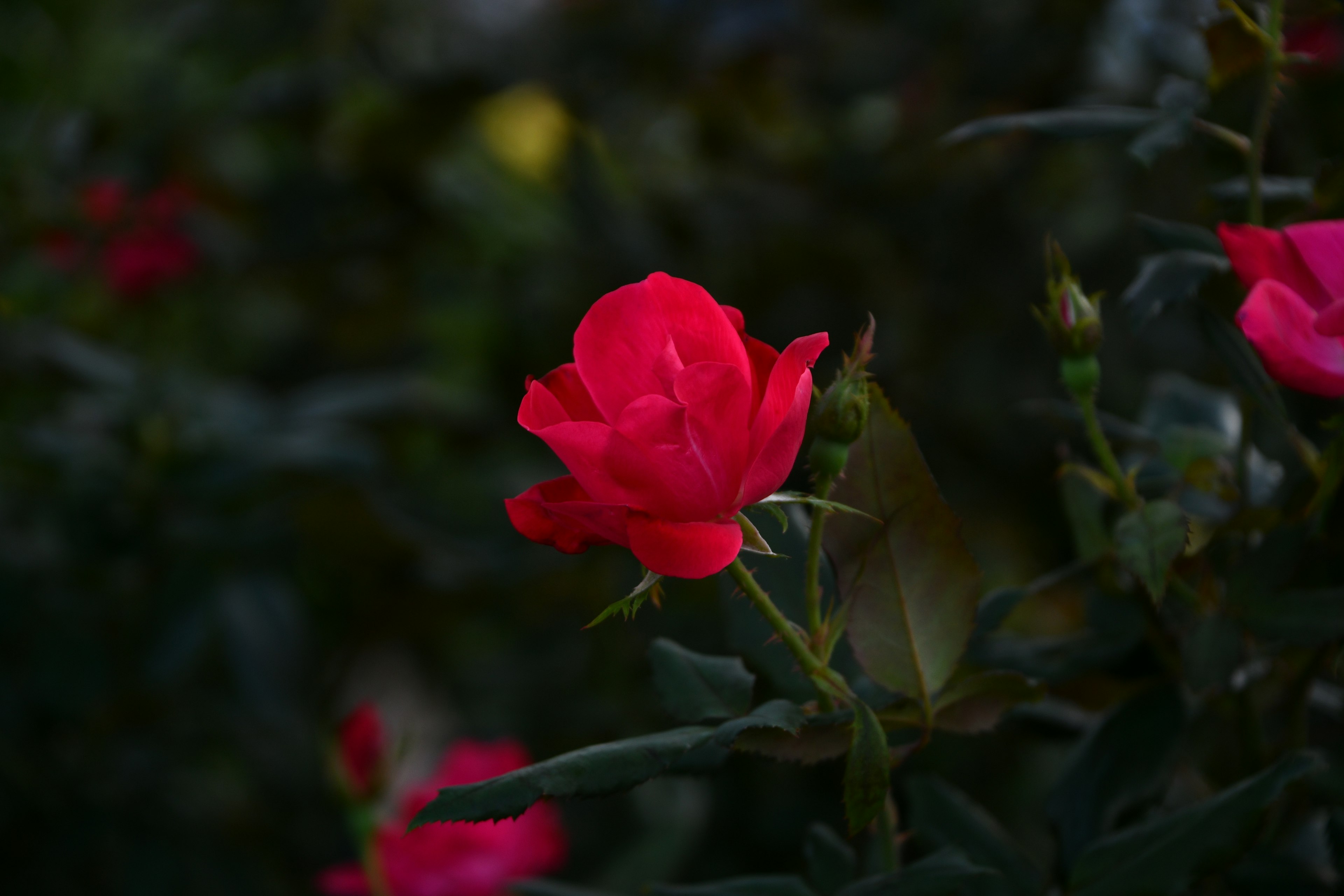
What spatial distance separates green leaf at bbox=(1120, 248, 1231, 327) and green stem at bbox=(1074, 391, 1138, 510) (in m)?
0.04

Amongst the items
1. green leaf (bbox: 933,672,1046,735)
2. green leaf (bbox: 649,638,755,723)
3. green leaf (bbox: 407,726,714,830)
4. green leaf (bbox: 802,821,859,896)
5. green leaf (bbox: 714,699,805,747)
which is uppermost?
green leaf (bbox: 407,726,714,830)

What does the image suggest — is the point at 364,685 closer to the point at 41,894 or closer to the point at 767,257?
the point at 41,894

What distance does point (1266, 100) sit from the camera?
0.40m

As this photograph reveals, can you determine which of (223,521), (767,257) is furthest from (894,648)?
(767,257)

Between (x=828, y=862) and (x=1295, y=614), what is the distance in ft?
0.65

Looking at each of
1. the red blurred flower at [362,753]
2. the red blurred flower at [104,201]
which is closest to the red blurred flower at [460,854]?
the red blurred flower at [362,753]

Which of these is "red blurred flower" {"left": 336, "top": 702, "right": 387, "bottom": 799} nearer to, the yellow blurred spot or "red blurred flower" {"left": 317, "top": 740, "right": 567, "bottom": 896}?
"red blurred flower" {"left": 317, "top": 740, "right": 567, "bottom": 896}

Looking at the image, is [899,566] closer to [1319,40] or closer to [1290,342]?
[1290,342]

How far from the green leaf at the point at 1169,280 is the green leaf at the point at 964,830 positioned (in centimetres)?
22

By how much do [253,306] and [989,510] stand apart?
1.19 metres

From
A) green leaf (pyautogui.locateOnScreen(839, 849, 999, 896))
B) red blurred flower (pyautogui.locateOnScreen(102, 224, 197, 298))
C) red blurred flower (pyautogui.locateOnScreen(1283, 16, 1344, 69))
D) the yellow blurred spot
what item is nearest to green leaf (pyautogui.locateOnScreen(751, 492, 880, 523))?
green leaf (pyautogui.locateOnScreen(839, 849, 999, 896))

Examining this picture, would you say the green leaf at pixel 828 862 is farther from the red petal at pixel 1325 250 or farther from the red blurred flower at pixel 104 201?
the red blurred flower at pixel 104 201

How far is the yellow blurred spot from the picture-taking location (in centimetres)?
140

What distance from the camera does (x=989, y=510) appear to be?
3.74 ft
